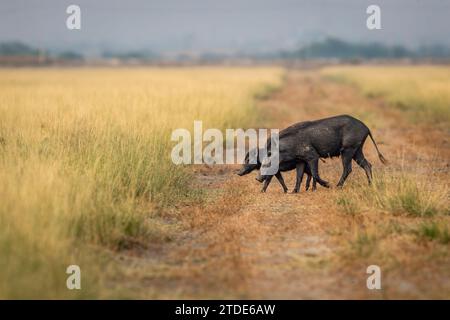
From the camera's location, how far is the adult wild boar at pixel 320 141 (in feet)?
27.9

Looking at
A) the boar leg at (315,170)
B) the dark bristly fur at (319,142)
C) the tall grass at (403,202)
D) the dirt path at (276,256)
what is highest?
the dark bristly fur at (319,142)

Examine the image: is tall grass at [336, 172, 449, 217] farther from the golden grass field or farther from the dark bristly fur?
the dark bristly fur

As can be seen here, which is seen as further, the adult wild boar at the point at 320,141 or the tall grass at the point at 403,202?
the adult wild boar at the point at 320,141

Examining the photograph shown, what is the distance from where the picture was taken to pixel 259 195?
845cm

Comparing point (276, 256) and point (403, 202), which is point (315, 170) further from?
point (276, 256)

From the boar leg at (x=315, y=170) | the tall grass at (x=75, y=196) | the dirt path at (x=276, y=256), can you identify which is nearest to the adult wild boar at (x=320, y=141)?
the boar leg at (x=315, y=170)

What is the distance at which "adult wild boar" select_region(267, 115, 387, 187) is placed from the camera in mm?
8492

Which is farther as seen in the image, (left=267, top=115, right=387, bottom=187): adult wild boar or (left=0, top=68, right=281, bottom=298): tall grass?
(left=267, top=115, right=387, bottom=187): adult wild boar

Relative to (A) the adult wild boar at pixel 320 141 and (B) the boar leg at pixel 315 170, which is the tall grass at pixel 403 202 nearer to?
(B) the boar leg at pixel 315 170

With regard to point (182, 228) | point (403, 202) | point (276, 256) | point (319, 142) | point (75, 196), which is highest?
point (319, 142)

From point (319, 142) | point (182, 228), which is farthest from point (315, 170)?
point (182, 228)

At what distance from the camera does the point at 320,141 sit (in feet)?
28.0

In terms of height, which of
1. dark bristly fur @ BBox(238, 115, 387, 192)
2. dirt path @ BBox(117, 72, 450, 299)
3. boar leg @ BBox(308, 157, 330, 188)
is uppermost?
dark bristly fur @ BBox(238, 115, 387, 192)

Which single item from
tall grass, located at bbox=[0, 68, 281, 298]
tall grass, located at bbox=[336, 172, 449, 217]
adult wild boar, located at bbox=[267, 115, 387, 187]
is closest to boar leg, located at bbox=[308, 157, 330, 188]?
adult wild boar, located at bbox=[267, 115, 387, 187]
